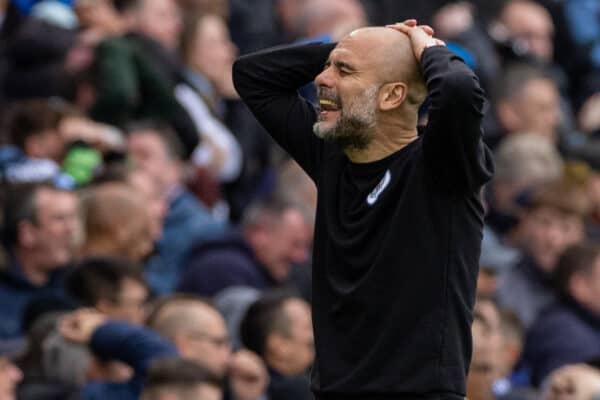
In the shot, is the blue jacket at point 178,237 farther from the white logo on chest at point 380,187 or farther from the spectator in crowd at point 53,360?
the white logo on chest at point 380,187

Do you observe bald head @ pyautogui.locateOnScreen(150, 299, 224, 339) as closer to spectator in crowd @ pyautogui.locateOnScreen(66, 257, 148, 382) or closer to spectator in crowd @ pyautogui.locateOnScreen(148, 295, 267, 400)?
spectator in crowd @ pyautogui.locateOnScreen(148, 295, 267, 400)

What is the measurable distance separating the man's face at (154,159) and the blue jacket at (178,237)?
0.12m

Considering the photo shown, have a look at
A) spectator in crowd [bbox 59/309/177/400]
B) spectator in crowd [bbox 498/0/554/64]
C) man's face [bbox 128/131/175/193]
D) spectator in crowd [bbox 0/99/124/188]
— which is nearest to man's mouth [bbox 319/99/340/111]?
spectator in crowd [bbox 59/309/177/400]

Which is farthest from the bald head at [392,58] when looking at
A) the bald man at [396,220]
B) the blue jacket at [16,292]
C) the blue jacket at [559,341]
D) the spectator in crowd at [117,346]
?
the blue jacket at [559,341]

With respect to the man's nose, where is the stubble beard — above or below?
below

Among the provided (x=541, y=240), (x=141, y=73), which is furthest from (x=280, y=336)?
(x=141, y=73)

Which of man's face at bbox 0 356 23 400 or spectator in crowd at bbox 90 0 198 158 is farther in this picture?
spectator in crowd at bbox 90 0 198 158

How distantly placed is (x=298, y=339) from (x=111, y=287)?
0.89m

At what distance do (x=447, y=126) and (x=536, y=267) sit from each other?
226 inches

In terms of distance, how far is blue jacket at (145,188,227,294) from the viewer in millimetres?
9391

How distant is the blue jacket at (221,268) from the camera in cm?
895

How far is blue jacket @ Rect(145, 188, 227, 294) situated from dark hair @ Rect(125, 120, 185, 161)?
8.9 inches

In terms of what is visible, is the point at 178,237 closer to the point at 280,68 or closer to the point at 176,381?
the point at 176,381

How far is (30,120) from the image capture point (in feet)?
31.1
